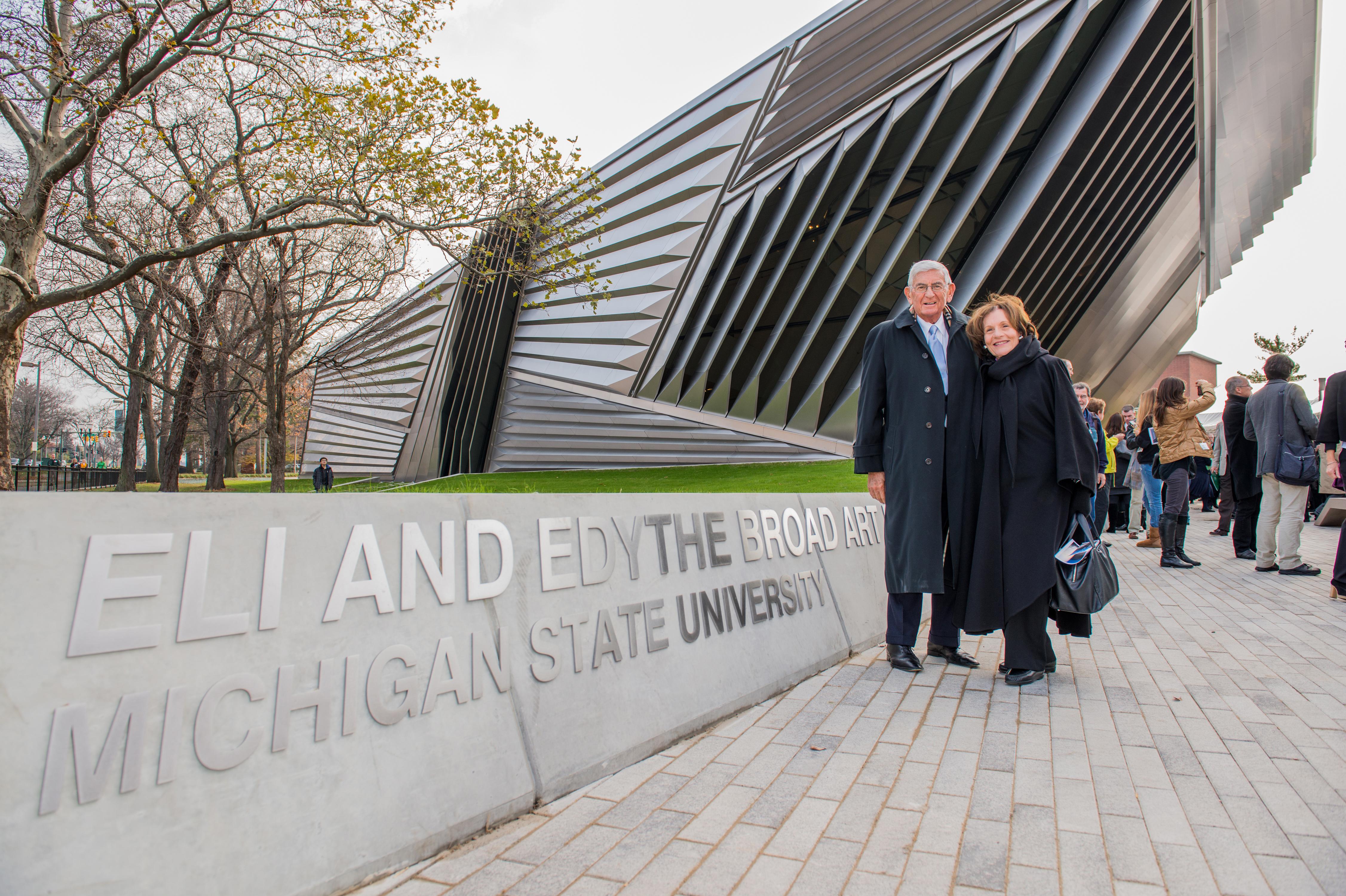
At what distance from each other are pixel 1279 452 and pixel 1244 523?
7.31 ft

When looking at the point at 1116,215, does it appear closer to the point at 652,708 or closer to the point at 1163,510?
the point at 1163,510

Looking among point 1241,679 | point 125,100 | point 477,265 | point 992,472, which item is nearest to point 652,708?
point 992,472

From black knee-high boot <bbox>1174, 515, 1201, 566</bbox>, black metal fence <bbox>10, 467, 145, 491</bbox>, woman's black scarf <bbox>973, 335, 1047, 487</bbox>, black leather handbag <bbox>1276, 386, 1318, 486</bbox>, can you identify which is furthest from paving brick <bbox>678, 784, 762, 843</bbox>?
black metal fence <bbox>10, 467, 145, 491</bbox>

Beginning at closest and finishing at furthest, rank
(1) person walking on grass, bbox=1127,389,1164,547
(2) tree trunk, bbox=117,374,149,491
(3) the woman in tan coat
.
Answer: (3) the woman in tan coat, (1) person walking on grass, bbox=1127,389,1164,547, (2) tree trunk, bbox=117,374,149,491

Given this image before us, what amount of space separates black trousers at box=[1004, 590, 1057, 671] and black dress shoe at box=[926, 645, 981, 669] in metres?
0.40

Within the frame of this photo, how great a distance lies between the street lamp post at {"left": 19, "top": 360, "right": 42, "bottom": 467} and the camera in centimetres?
2081

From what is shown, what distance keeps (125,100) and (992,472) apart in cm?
1301

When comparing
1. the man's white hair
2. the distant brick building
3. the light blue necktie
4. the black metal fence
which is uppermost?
the distant brick building

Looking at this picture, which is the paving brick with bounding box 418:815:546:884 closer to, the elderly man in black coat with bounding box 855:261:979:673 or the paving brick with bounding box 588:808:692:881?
the paving brick with bounding box 588:808:692:881

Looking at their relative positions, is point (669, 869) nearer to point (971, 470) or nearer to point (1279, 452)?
point (971, 470)

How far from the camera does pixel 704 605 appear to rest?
3.56 meters

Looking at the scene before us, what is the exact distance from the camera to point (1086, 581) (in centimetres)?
379

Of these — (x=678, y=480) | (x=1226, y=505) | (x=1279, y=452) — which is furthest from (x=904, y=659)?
(x=678, y=480)

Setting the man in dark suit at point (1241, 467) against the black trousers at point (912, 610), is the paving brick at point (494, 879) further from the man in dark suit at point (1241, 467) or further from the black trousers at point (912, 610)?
the man in dark suit at point (1241, 467)
